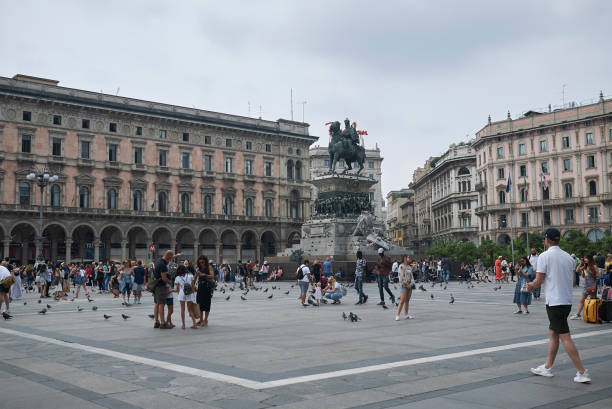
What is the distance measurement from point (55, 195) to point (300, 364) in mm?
54992

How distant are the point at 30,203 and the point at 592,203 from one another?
58370 mm

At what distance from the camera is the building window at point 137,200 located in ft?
207

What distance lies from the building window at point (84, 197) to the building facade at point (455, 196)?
5097 cm

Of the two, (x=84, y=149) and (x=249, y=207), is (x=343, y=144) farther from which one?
(x=249, y=207)

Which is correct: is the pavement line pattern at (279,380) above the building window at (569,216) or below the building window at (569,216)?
below

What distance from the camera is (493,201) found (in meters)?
78.0

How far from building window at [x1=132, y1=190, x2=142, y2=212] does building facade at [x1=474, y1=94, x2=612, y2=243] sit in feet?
131

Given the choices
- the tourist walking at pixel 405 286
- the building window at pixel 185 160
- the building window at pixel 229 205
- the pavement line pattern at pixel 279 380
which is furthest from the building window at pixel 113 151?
the pavement line pattern at pixel 279 380

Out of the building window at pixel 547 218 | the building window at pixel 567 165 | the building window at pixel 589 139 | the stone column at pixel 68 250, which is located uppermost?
the building window at pixel 589 139

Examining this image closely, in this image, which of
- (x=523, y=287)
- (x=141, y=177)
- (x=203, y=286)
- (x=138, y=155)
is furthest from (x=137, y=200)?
(x=523, y=287)

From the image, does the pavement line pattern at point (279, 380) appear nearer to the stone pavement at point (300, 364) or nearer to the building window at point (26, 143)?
the stone pavement at point (300, 364)

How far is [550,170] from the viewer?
238 feet

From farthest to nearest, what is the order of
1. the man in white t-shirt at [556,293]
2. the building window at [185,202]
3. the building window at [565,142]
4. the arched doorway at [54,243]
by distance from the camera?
the building window at [565,142], the building window at [185,202], the arched doorway at [54,243], the man in white t-shirt at [556,293]

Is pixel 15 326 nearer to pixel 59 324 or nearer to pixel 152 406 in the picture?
pixel 59 324
